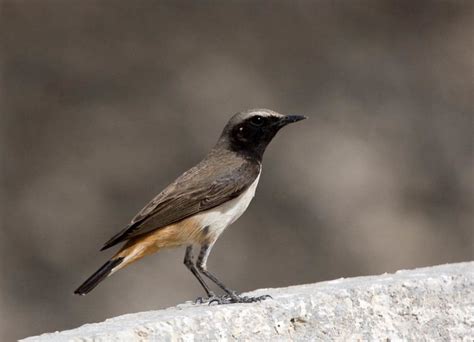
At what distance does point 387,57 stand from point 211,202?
6.58 m

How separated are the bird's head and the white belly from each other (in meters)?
0.34

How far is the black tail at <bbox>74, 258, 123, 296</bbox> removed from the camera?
559cm

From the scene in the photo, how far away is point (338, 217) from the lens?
11703 millimetres

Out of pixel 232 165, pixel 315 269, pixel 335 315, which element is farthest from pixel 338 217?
pixel 335 315

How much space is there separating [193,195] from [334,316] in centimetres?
133

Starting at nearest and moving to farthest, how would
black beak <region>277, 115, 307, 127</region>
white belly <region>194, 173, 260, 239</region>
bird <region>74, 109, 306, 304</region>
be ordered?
bird <region>74, 109, 306, 304</region> → white belly <region>194, 173, 260, 239</region> → black beak <region>277, 115, 307, 127</region>

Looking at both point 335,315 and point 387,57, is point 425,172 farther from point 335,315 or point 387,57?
point 335,315

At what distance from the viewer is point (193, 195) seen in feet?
19.6

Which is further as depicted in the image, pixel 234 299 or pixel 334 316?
pixel 234 299

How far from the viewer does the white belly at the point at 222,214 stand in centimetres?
596

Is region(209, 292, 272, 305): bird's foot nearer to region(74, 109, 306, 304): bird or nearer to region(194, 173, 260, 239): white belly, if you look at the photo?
region(74, 109, 306, 304): bird

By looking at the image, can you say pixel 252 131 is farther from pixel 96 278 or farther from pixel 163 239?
pixel 96 278

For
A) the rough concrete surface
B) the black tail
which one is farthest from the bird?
the rough concrete surface

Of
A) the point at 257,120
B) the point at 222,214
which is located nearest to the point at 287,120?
the point at 257,120
